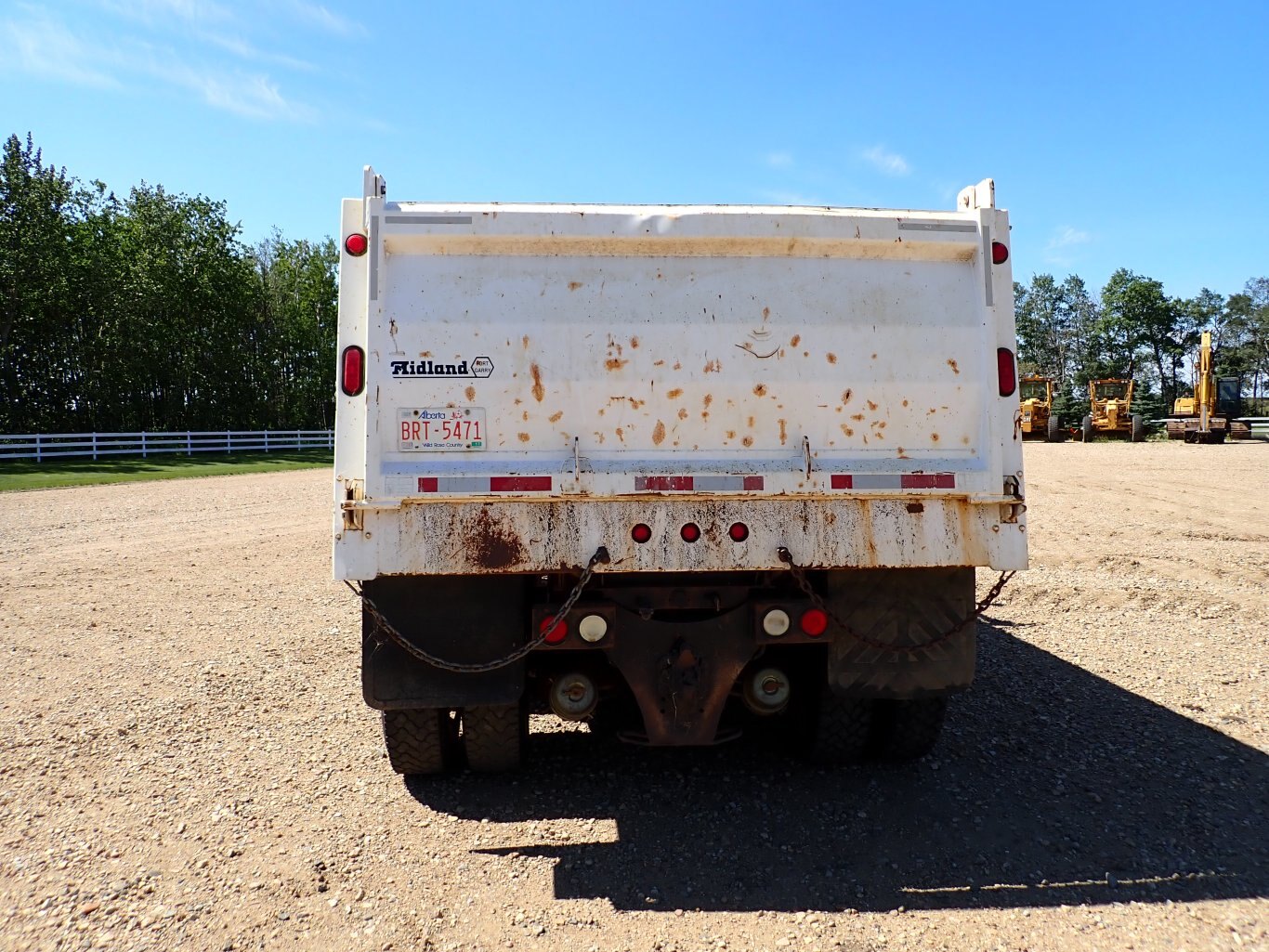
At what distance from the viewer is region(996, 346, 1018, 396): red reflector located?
3705mm

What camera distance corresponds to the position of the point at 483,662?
143 inches

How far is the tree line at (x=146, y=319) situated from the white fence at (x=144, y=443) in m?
6.97

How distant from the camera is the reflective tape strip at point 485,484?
136 inches

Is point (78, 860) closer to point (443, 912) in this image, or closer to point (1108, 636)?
point (443, 912)

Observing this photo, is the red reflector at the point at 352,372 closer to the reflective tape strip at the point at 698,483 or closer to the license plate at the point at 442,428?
the license plate at the point at 442,428

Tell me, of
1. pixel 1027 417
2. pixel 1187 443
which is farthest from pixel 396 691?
pixel 1027 417

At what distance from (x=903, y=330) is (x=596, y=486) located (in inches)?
59.0

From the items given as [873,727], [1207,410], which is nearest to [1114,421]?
[1207,410]

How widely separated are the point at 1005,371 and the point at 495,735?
2.86 m

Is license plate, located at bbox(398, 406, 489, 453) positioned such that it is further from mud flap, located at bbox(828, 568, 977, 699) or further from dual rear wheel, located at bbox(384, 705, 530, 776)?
mud flap, located at bbox(828, 568, 977, 699)

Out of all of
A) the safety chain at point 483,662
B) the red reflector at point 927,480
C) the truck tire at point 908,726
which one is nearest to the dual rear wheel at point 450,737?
the safety chain at point 483,662

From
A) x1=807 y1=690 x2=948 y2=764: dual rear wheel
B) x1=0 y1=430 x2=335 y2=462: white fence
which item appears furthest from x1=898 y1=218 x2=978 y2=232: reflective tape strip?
x1=0 y1=430 x2=335 y2=462: white fence

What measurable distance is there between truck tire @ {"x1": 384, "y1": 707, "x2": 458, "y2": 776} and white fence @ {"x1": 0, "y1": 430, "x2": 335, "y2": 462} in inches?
876

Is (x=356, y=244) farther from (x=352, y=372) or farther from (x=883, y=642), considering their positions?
(x=883, y=642)
